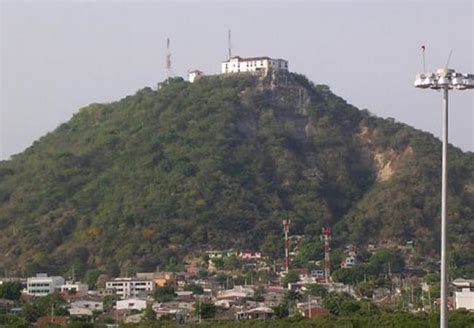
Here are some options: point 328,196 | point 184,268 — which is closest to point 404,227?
point 328,196

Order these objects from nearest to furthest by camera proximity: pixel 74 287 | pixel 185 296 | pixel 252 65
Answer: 1. pixel 185 296
2. pixel 74 287
3. pixel 252 65

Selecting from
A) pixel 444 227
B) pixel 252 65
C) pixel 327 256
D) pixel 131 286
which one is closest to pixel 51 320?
pixel 131 286

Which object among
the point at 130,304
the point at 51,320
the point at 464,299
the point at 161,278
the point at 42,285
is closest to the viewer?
the point at 51,320

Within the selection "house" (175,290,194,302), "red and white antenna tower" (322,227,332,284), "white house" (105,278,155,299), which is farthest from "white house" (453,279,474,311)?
"white house" (105,278,155,299)

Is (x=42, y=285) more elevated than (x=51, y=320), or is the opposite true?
(x=42, y=285)

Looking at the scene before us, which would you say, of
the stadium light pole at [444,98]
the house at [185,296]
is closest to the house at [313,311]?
the house at [185,296]

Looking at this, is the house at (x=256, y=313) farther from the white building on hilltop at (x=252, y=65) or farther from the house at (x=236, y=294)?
the white building on hilltop at (x=252, y=65)

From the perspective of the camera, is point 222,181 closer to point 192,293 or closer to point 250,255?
point 250,255
